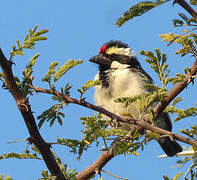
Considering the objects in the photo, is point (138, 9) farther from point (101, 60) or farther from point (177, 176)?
point (101, 60)

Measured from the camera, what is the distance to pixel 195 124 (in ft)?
8.14

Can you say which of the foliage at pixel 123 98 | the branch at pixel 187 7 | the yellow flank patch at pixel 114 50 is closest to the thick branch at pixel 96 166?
the foliage at pixel 123 98

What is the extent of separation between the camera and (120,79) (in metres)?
4.94

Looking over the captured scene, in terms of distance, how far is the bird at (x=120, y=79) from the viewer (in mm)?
4844

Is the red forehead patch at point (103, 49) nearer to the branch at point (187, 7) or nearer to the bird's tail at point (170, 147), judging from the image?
the bird's tail at point (170, 147)

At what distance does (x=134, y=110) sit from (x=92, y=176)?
2026 millimetres

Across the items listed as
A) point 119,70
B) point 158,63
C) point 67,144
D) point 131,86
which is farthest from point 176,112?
point 119,70

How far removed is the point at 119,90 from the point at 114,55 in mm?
1052

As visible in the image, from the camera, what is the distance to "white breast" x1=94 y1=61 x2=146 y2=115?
15.8 ft

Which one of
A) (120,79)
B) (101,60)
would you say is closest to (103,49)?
(101,60)

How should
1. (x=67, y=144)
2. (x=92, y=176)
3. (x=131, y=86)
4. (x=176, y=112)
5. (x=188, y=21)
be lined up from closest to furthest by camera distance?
1. (x=188, y=21)
2. (x=176, y=112)
3. (x=67, y=144)
4. (x=92, y=176)
5. (x=131, y=86)

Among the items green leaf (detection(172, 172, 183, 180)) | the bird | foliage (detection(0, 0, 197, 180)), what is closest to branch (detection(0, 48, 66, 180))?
foliage (detection(0, 0, 197, 180))

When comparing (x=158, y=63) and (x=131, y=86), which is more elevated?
(x=131, y=86)

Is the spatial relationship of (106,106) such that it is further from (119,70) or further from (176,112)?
(176,112)
